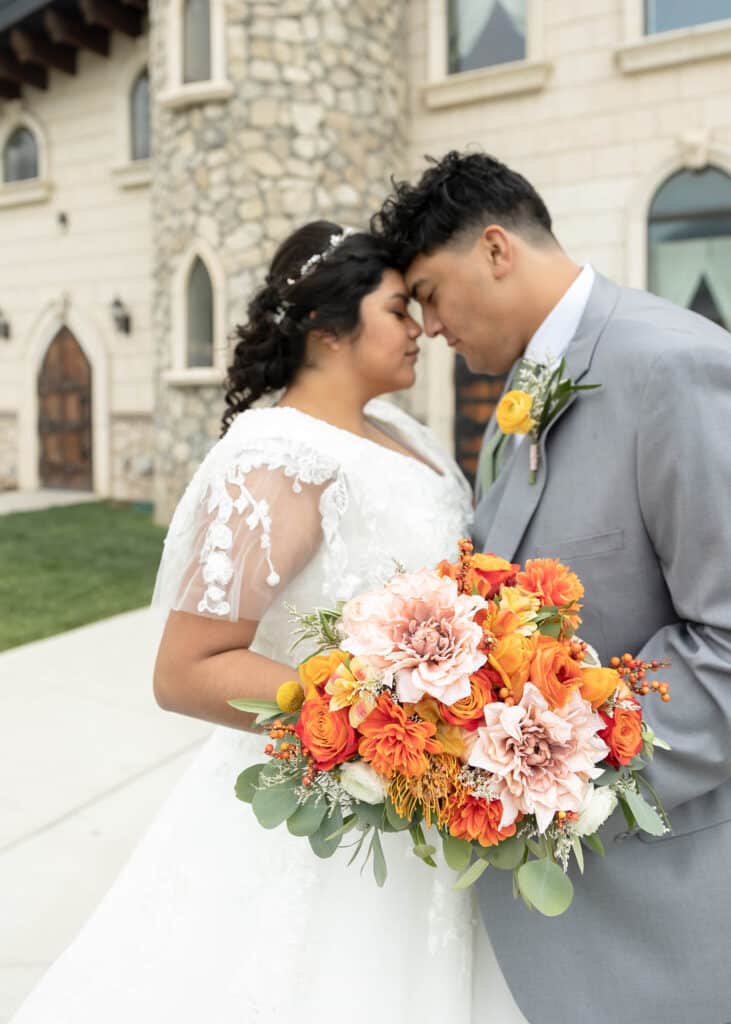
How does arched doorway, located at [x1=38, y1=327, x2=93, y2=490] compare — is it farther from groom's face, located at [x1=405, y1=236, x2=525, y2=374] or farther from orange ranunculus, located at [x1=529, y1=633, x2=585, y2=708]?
orange ranunculus, located at [x1=529, y1=633, x2=585, y2=708]

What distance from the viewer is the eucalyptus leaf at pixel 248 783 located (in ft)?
4.34

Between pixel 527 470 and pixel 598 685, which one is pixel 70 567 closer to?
pixel 527 470

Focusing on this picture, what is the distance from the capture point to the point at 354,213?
982 cm

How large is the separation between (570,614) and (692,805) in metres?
0.52

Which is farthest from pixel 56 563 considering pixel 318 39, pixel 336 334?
pixel 336 334

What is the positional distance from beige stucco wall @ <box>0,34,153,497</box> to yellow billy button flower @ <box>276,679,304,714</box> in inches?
482

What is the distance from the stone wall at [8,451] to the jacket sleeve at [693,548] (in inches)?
587

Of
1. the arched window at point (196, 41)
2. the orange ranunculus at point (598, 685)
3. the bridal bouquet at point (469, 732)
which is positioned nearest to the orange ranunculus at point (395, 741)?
the bridal bouquet at point (469, 732)

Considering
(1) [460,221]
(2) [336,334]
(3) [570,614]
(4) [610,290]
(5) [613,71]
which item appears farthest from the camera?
(5) [613,71]

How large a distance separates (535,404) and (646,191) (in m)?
8.41

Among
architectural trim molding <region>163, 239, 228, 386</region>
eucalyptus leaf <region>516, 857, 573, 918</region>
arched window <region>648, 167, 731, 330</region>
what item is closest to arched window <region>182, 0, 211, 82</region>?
architectural trim molding <region>163, 239, 228, 386</region>

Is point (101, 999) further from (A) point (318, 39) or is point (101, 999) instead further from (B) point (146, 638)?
(A) point (318, 39)

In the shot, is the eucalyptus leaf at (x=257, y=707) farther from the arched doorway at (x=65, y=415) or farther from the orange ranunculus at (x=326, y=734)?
the arched doorway at (x=65, y=415)

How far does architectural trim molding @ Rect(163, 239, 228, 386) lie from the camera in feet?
33.0
